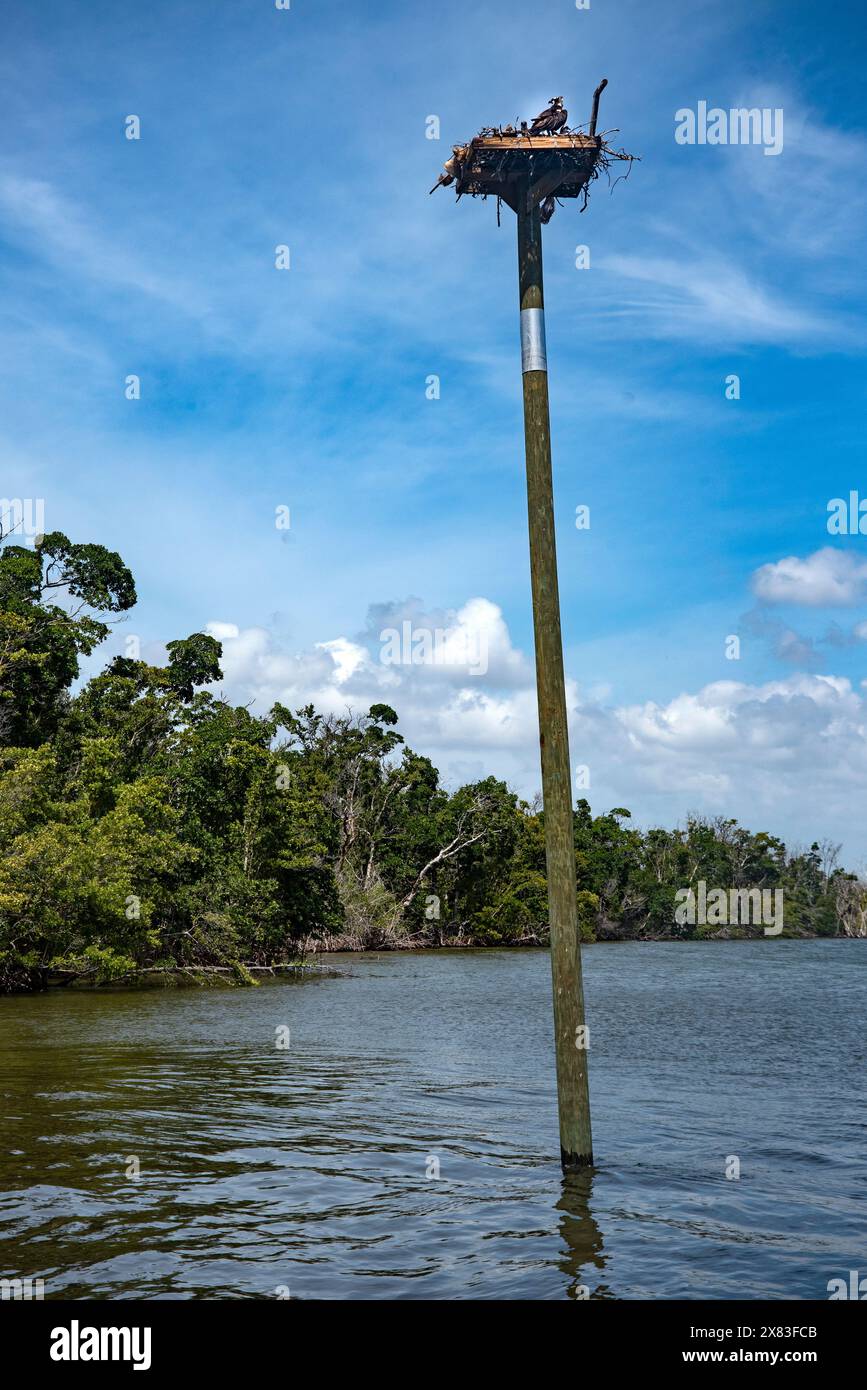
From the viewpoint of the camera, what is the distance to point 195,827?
41.4 metres

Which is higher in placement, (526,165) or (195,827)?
(526,165)

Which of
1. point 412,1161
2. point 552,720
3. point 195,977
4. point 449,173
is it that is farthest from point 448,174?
point 195,977

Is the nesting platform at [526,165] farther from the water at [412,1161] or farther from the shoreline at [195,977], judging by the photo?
the shoreline at [195,977]

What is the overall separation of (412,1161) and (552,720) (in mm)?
5000

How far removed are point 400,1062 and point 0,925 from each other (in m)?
13.5

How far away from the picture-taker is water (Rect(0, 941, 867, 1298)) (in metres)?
8.27

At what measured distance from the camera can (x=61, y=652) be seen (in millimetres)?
43906

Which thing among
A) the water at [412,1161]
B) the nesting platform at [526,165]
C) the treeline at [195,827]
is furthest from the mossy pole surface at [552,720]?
the treeline at [195,827]

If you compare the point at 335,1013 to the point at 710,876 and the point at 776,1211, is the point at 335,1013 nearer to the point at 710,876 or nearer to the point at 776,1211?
the point at 776,1211

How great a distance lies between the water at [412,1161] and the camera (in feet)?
27.1

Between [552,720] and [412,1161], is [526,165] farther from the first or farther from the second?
[412,1161]

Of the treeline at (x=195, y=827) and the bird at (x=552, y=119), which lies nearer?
the bird at (x=552, y=119)

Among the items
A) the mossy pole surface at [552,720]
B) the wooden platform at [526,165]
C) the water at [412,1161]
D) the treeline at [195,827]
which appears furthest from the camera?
the treeline at [195,827]

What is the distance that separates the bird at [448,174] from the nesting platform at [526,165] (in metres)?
0.02
